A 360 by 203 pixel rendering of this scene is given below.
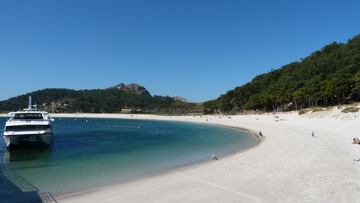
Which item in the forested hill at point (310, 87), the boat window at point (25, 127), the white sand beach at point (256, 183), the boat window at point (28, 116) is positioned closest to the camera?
the white sand beach at point (256, 183)

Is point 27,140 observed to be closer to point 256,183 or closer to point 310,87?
point 256,183

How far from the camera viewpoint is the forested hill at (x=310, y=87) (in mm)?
89762

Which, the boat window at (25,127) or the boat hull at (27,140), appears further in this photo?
the boat window at (25,127)

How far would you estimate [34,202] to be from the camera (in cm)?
1420

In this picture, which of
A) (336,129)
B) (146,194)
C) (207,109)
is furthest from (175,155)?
(207,109)

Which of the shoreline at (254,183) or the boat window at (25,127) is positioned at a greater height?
the boat window at (25,127)

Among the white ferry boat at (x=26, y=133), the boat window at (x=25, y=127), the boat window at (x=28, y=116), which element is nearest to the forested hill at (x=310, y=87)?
the boat window at (x=28, y=116)

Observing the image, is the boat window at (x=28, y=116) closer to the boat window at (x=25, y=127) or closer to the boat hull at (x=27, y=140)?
the boat window at (x=25, y=127)

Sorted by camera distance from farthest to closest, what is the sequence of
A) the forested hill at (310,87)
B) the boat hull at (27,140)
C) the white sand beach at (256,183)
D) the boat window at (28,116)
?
the forested hill at (310,87)
the boat window at (28,116)
the boat hull at (27,140)
the white sand beach at (256,183)

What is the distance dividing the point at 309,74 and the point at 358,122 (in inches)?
3565

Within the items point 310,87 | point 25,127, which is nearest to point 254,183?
point 25,127

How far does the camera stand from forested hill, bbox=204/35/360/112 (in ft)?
294

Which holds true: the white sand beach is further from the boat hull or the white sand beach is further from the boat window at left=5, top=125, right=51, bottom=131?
the boat window at left=5, top=125, right=51, bottom=131

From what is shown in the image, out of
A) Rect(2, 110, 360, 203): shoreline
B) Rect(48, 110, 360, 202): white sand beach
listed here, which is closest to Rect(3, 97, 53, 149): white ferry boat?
Rect(2, 110, 360, 203): shoreline
